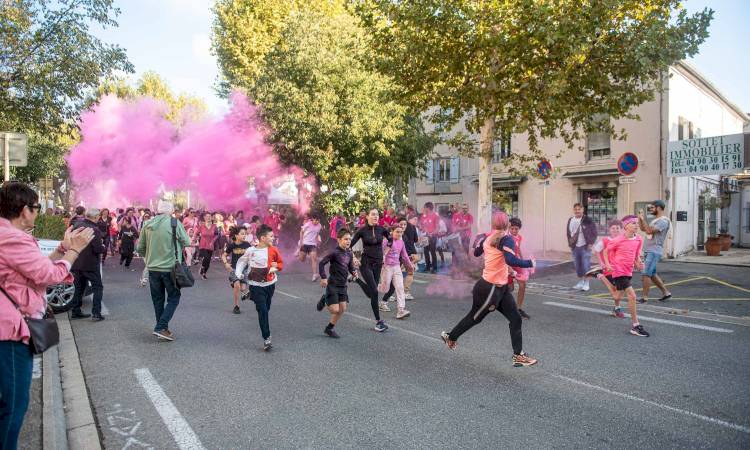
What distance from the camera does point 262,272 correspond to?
22.0ft

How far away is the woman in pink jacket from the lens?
267cm

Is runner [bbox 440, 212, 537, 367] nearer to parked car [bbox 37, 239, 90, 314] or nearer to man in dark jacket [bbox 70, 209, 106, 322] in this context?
man in dark jacket [bbox 70, 209, 106, 322]

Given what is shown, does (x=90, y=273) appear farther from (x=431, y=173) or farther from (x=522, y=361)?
(x=431, y=173)

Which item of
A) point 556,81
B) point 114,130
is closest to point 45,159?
point 114,130

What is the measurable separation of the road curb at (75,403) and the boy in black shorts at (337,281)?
2.93 m

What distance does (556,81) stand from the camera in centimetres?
1099

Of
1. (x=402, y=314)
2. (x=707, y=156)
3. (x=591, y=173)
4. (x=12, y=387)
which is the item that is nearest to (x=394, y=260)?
(x=402, y=314)

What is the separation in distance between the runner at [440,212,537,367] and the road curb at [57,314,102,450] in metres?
3.63

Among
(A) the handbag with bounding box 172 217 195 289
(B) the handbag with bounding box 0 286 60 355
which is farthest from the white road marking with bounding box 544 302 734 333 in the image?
(B) the handbag with bounding box 0 286 60 355

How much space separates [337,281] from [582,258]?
6808 millimetres

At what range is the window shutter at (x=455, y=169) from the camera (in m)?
25.8

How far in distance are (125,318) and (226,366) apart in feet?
11.6

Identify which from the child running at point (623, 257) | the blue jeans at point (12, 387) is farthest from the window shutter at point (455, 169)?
the blue jeans at point (12, 387)

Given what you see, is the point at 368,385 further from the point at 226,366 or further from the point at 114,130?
the point at 114,130
